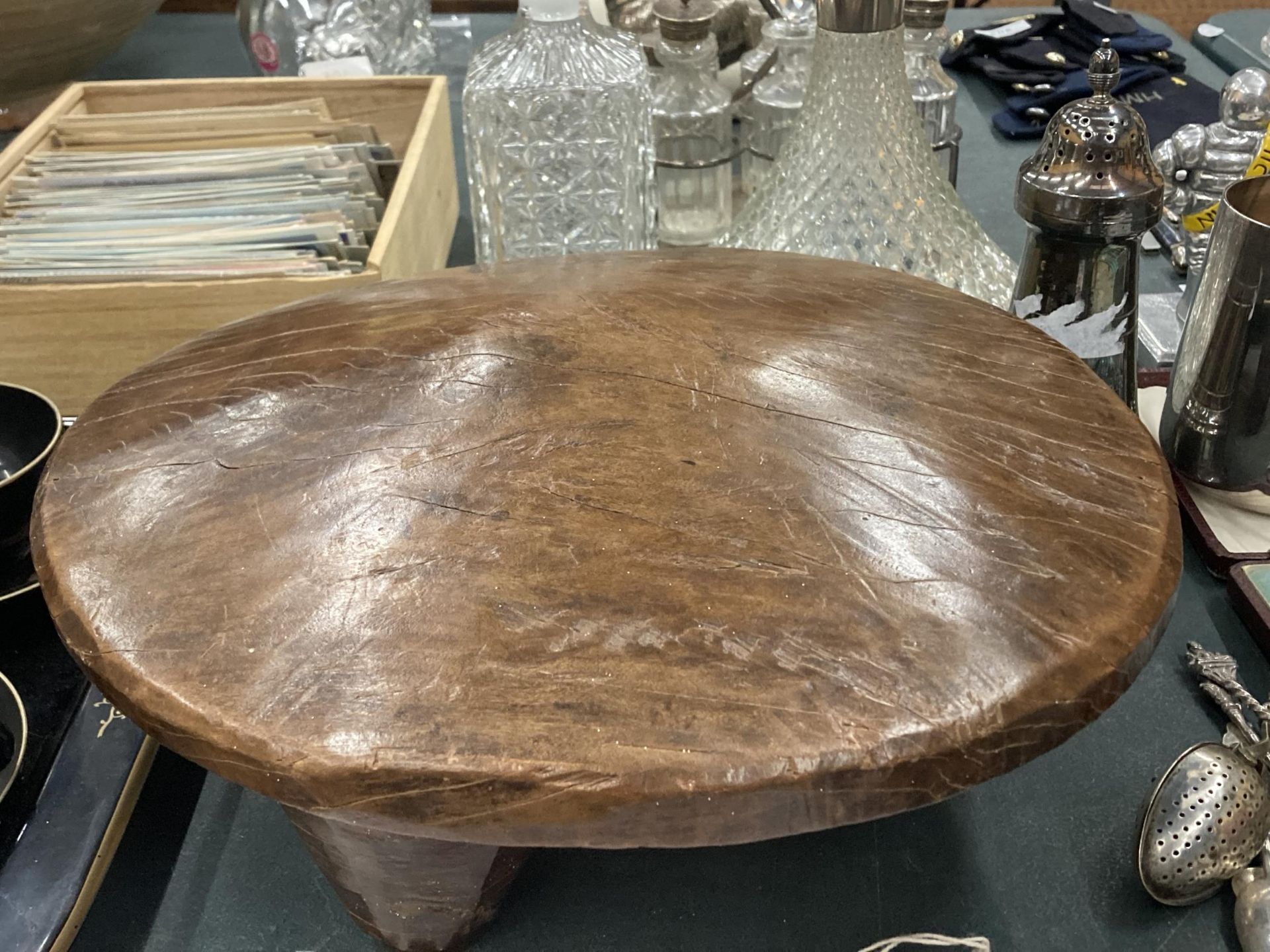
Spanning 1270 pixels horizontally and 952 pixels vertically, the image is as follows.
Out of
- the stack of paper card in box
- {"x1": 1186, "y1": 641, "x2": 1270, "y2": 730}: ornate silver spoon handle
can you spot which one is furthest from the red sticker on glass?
{"x1": 1186, "y1": 641, "x2": 1270, "y2": 730}: ornate silver spoon handle

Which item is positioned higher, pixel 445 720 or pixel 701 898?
pixel 445 720

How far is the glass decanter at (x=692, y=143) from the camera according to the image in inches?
41.3

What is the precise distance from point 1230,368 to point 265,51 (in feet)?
4.21

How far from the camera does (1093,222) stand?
67 cm

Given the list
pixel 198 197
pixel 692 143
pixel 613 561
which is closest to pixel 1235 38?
pixel 692 143

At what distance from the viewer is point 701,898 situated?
55 cm

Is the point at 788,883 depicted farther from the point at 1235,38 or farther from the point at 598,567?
the point at 1235,38

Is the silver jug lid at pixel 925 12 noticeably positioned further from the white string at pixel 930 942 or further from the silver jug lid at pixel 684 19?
the white string at pixel 930 942

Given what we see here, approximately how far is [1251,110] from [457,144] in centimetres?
92

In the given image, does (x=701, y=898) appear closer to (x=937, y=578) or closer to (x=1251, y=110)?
(x=937, y=578)

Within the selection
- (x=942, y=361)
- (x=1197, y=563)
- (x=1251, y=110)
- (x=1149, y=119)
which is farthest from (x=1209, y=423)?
(x=1149, y=119)

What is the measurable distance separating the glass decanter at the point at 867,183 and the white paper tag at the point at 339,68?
2.13 ft

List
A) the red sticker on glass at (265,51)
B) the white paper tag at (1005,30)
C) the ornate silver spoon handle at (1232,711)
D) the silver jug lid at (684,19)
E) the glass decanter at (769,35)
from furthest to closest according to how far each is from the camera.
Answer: the white paper tag at (1005,30)
the red sticker on glass at (265,51)
the glass decanter at (769,35)
the silver jug lid at (684,19)
the ornate silver spoon handle at (1232,711)

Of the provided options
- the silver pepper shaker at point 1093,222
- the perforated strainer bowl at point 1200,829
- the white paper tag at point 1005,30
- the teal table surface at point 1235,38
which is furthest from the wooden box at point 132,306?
the teal table surface at point 1235,38
